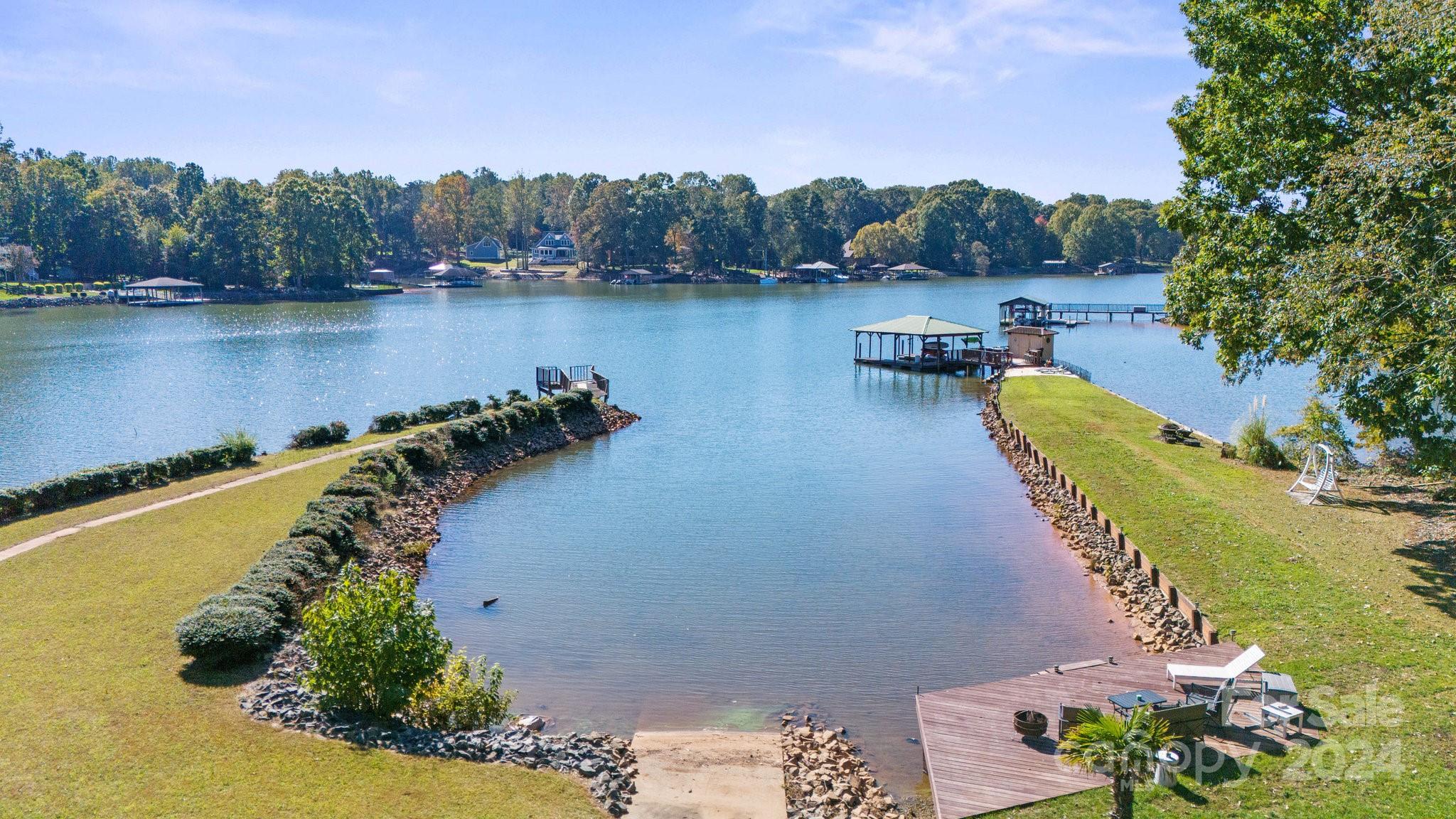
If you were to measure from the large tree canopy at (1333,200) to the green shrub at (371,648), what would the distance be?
1680 centimetres

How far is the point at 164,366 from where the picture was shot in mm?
60281

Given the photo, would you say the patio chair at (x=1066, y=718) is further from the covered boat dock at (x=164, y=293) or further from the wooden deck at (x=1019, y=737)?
the covered boat dock at (x=164, y=293)

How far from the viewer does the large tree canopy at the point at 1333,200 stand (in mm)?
16828

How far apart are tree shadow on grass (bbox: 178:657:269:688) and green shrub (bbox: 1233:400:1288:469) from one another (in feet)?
89.4

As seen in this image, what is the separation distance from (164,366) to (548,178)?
471 ft

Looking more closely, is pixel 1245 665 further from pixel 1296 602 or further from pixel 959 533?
pixel 959 533

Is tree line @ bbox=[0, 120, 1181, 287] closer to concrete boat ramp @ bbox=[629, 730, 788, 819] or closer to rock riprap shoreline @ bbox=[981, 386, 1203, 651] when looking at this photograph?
rock riprap shoreline @ bbox=[981, 386, 1203, 651]

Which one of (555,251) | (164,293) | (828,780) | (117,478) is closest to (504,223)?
(555,251)

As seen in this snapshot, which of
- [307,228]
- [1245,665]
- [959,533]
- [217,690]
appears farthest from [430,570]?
[307,228]

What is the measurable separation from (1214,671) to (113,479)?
2815 centimetres

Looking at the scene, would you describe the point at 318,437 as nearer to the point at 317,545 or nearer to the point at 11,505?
the point at 11,505

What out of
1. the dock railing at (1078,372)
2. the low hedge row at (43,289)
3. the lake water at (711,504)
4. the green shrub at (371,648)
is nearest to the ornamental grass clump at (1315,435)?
the lake water at (711,504)

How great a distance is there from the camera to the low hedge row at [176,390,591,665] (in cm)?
1536

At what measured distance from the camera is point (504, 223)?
562ft
